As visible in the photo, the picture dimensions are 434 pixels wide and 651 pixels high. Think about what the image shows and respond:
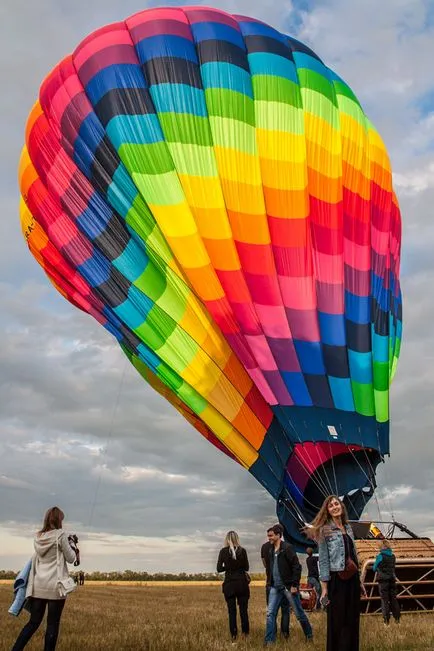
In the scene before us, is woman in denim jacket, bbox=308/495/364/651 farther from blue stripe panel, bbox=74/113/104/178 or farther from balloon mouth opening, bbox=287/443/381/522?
blue stripe panel, bbox=74/113/104/178

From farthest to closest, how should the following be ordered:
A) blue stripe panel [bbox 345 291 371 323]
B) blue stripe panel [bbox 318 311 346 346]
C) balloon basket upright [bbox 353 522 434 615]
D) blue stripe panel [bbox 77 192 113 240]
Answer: blue stripe panel [bbox 77 192 113 240] < blue stripe panel [bbox 345 291 371 323] < blue stripe panel [bbox 318 311 346 346] < balloon basket upright [bbox 353 522 434 615]

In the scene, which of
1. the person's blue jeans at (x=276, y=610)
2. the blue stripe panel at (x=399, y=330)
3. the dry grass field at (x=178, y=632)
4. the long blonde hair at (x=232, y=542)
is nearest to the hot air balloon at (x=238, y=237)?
the blue stripe panel at (x=399, y=330)

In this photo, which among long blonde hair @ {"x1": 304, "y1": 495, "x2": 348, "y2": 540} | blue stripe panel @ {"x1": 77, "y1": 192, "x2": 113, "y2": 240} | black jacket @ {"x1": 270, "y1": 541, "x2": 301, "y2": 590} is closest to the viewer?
long blonde hair @ {"x1": 304, "y1": 495, "x2": 348, "y2": 540}

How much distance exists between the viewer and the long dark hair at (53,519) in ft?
22.7

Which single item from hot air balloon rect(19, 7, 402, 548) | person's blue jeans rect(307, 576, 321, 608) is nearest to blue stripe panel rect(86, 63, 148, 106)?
hot air balloon rect(19, 7, 402, 548)

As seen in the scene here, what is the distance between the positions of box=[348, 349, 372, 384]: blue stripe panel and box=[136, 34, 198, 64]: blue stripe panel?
689cm

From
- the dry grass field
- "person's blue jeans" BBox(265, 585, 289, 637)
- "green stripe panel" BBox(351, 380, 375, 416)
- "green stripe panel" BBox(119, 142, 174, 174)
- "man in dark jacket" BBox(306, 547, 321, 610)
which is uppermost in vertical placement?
"green stripe panel" BBox(119, 142, 174, 174)

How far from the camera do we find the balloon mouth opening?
1313cm

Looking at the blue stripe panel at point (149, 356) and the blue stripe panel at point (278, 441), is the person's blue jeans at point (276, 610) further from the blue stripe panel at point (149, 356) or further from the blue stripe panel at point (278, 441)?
the blue stripe panel at point (149, 356)

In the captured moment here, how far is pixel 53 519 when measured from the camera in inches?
272

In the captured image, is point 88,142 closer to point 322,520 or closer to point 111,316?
point 111,316

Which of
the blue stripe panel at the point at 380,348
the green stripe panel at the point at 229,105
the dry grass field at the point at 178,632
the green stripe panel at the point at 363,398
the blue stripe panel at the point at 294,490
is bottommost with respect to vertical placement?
the dry grass field at the point at 178,632

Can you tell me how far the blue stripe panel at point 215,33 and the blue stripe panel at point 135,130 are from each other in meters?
2.34

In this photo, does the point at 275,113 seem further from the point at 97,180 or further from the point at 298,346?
the point at 298,346
